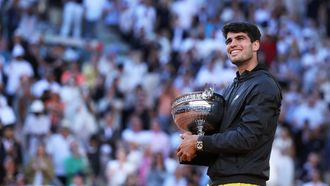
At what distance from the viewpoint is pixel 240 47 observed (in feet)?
21.3

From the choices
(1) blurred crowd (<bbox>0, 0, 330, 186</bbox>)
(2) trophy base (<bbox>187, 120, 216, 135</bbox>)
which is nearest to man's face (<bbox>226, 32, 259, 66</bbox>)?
(2) trophy base (<bbox>187, 120, 216, 135</bbox>)

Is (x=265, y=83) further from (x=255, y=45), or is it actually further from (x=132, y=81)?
(x=132, y=81)

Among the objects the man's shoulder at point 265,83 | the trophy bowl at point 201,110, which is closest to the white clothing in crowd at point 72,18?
the trophy bowl at point 201,110

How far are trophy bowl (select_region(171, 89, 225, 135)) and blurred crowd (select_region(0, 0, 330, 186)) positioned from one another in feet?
Result: 20.7

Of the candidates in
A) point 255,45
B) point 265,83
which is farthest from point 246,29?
point 265,83

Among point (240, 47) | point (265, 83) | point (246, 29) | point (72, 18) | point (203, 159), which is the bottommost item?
point (203, 159)

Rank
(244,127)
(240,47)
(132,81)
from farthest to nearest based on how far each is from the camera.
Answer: (132,81)
(240,47)
(244,127)

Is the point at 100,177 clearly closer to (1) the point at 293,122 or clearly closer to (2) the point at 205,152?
(1) the point at 293,122

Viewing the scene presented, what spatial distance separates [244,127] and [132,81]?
13.7m

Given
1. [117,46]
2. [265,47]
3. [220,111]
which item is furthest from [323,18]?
[220,111]

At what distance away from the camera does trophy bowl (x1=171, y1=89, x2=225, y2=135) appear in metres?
6.54

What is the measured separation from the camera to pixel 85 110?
1755cm

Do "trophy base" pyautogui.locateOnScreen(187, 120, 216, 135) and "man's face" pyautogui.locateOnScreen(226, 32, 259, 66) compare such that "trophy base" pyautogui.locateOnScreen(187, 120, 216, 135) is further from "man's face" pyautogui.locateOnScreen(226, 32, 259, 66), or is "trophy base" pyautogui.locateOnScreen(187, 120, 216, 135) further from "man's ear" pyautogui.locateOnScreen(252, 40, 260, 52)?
"man's ear" pyautogui.locateOnScreen(252, 40, 260, 52)

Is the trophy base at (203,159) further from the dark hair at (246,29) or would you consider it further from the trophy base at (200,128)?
the dark hair at (246,29)
